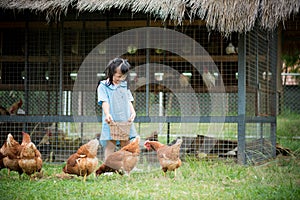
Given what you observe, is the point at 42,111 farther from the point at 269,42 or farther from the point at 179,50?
the point at 269,42

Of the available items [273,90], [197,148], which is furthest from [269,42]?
[197,148]

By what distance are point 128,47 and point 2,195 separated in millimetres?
5043

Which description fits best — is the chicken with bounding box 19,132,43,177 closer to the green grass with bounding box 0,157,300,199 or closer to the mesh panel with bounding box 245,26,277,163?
the green grass with bounding box 0,157,300,199

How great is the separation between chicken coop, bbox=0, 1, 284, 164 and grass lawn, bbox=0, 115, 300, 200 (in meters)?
1.42

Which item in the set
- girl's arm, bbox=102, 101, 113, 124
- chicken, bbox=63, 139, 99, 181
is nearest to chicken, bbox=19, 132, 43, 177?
chicken, bbox=63, 139, 99, 181

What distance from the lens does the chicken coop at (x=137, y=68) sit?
898 centimetres

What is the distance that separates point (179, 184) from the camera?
6.04 metres

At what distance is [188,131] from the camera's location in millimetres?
13047

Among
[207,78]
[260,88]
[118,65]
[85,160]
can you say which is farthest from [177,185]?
[207,78]

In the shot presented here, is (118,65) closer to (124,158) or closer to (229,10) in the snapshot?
(124,158)

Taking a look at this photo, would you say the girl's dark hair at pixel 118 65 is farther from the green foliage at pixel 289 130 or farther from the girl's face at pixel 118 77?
the green foliage at pixel 289 130

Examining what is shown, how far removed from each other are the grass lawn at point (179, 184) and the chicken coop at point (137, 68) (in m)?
1.42

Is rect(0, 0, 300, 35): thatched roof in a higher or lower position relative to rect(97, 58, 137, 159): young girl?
higher

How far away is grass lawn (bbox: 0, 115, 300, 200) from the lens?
17.6 feet
